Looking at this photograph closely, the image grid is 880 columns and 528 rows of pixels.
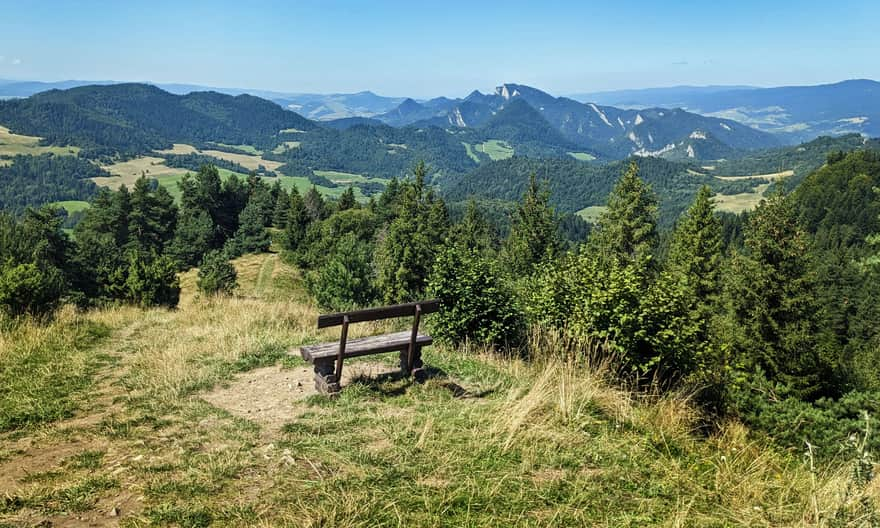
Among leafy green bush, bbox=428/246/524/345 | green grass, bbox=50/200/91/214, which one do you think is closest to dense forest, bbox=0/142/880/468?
leafy green bush, bbox=428/246/524/345

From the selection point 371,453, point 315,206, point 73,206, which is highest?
point 371,453

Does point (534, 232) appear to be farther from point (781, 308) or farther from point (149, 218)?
point (149, 218)

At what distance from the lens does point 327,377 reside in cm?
840

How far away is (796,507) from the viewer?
16.0ft

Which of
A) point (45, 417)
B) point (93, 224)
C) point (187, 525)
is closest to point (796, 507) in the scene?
point (187, 525)

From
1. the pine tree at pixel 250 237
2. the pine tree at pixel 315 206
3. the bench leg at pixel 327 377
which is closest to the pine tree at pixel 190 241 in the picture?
the pine tree at pixel 250 237

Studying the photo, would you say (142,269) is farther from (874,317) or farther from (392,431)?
(874,317)

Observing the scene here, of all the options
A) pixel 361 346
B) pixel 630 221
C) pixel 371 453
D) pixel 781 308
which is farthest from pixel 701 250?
pixel 371 453

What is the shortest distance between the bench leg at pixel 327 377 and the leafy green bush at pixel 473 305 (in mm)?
3807

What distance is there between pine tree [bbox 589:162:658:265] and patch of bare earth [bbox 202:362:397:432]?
23.8m

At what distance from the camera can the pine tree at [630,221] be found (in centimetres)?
3103

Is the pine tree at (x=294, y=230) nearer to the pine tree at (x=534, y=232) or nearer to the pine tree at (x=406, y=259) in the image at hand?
the pine tree at (x=406, y=259)

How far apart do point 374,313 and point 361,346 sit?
0.97 m

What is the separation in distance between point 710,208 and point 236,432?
3317cm
